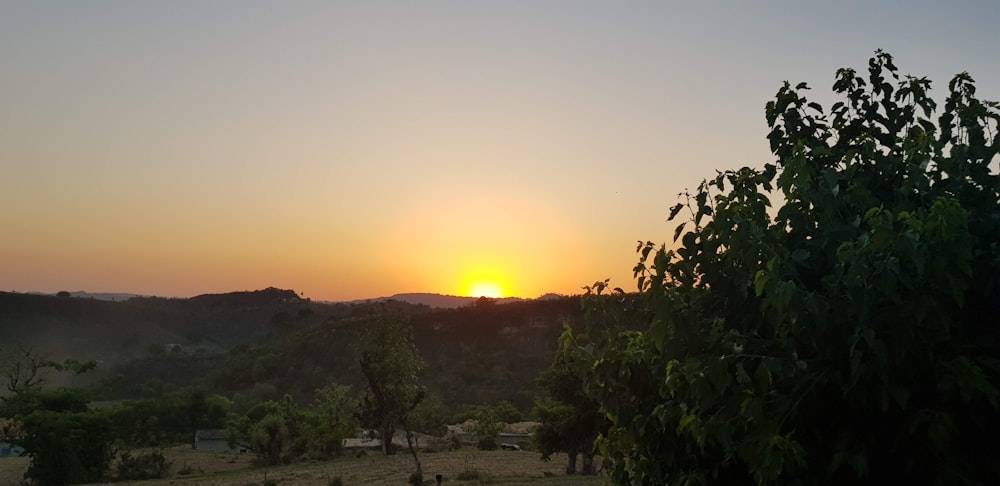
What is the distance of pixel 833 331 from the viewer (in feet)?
12.3

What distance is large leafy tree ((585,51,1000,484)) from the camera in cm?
348

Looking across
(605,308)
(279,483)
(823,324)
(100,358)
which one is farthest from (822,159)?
(100,358)

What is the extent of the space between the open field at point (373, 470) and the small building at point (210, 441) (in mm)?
6771

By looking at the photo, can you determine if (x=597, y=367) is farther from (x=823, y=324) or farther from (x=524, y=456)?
(x=524, y=456)

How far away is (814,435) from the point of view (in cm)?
399

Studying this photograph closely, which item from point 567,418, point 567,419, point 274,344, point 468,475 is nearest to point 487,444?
point 468,475

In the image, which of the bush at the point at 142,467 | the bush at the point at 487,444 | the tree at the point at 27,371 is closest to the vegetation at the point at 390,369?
the bush at the point at 142,467

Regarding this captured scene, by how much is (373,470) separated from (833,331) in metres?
35.5

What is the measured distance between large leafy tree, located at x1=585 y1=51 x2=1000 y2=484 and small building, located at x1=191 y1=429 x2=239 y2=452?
57254mm

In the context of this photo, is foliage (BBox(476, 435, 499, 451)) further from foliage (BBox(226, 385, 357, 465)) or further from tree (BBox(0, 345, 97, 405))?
tree (BBox(0, 345, 97, 405))

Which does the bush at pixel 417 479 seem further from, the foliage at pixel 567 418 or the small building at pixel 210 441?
the small building at pixel 210 441

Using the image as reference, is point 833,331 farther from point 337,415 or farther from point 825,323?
point 337,415

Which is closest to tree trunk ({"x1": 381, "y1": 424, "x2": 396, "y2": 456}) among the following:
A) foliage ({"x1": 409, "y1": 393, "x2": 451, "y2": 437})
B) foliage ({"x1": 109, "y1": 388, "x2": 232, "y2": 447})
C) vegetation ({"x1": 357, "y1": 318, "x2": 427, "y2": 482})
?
foliage ({"x1": 409, "y1": 393, "x2": 451, "y2": 437})

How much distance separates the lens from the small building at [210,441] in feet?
188
